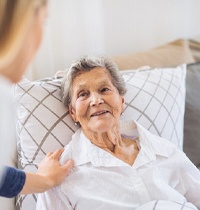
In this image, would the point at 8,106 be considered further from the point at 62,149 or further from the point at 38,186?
the point at 62,149

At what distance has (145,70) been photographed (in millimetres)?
1789

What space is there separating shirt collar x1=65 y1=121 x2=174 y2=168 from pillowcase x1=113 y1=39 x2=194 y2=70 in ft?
1.49


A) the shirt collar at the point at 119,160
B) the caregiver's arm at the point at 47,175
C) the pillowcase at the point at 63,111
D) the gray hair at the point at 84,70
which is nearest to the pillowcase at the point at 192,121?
the pillowcase at the point at 63,111

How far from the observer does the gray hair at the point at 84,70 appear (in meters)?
1.44

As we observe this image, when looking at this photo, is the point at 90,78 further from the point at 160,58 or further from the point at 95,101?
the point at 160,58

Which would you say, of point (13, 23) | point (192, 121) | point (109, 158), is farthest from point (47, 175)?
point (192, 121)

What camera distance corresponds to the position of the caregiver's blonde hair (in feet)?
2.15

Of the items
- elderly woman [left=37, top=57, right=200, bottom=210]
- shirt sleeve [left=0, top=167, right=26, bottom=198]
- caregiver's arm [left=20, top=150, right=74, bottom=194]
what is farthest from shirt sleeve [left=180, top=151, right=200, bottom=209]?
shirt sleeve [left=0, top=167, right=26, bottom=198]

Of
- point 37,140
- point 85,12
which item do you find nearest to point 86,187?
point 37,140

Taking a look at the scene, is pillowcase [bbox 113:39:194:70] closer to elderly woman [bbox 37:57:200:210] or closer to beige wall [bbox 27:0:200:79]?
beige wall [bbox 27:0:200:79]

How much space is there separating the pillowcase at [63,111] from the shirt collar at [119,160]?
8cm

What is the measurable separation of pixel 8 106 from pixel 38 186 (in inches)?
22.8

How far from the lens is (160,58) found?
6.65 feet

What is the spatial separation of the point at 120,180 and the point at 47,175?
0.81ft
